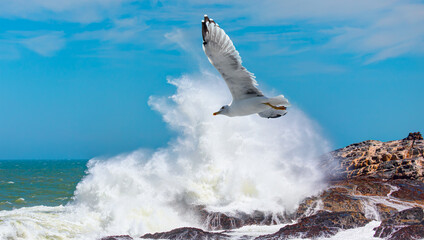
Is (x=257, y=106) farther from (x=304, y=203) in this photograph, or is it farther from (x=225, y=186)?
(x=225, y=186)

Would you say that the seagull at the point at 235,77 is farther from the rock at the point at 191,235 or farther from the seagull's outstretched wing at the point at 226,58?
the rock at the point at 191,235

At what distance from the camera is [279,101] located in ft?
26.2

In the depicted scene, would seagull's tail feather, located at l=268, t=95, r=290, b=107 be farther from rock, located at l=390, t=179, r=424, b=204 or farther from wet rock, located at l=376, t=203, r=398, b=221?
rock, located at l=390, t=179, r=424, b=204

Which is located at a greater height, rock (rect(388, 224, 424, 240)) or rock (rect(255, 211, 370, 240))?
rock (rect(255, 211, 370, 240))

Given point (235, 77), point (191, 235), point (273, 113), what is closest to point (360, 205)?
point (191, 235)

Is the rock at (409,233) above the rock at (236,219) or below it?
below

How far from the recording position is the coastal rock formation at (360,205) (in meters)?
10.9

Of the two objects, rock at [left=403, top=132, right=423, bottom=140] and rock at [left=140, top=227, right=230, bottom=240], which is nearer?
rock at [left=140, top=227, right=230, bottom=240]

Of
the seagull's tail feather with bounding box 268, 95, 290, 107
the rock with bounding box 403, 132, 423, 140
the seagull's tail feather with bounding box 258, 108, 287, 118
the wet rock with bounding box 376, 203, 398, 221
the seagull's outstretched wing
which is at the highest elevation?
the rock with bounding box 403, 132, 423, 140

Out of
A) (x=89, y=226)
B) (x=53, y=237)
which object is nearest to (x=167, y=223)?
(x=89, y=226)

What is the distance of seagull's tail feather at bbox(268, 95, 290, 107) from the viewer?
7.89 metres

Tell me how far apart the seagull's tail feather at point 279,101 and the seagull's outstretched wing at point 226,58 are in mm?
306

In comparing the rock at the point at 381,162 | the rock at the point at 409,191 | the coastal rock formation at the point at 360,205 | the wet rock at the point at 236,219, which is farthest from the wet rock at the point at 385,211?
the rock at the point at 381,162

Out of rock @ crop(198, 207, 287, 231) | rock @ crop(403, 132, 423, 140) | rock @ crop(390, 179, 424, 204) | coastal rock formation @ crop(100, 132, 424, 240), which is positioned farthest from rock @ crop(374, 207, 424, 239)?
rock @ crop(403, 132, 423, 140)
